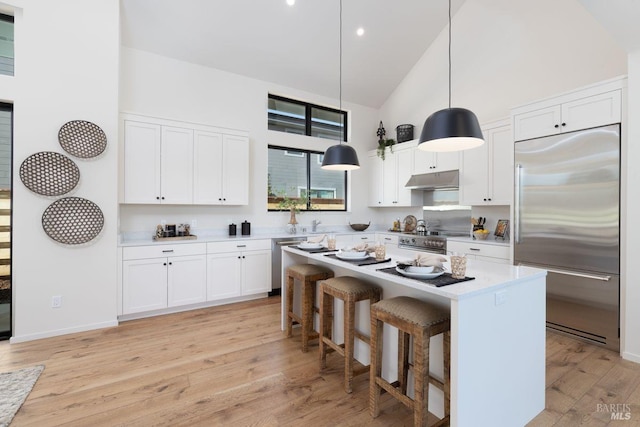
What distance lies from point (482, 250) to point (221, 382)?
3356mm

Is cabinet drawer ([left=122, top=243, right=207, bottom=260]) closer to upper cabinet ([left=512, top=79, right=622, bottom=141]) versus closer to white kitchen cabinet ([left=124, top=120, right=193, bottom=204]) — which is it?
white kitchen cabinet ([left=124, top=120, right=193, bottom=204])

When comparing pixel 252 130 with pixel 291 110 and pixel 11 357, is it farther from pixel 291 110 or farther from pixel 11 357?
pixel 11 357

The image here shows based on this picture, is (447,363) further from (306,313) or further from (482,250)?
(482,250)

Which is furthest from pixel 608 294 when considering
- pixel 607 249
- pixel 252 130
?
pixel 252 130

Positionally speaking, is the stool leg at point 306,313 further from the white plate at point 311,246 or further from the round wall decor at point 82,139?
the round wall decor at point 82,139

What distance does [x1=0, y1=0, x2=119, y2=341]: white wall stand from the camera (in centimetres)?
300

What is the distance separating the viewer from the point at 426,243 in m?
4.52

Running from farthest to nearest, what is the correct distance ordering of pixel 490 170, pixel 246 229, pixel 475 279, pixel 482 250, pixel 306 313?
pixel 246 229 < pixel 490 170 < pixel 482 250 < pixel 306 313 < pixel 475 279

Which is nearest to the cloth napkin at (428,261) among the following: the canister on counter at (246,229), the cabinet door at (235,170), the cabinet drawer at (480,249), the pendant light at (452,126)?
the pendant light at (452,126)

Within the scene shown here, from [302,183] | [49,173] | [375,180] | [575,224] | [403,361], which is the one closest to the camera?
[403,361]

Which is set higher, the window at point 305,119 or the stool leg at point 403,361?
the window at point 305,119

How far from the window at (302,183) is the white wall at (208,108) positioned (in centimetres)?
15

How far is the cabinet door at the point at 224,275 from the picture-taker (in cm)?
397

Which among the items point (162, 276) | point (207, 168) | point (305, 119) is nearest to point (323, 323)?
point (162, 276)
